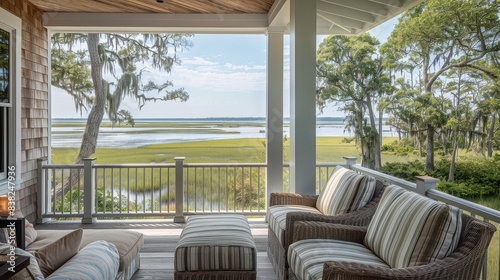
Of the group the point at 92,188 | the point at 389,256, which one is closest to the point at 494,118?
the point at 389,256

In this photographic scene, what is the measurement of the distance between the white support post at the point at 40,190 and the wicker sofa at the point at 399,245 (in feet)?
13.5

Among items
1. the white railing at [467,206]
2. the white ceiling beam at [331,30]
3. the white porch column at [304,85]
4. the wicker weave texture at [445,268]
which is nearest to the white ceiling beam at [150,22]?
the white ceiling beam at [331,30]

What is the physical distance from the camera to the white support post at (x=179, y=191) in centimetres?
568

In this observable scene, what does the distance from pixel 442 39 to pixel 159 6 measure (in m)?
3.55

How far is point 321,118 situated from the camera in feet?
25.0

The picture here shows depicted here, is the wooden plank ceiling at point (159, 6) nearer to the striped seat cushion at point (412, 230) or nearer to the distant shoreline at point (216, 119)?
the distant shoreline at point (216, 119)

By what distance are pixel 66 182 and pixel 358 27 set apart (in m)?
5.81

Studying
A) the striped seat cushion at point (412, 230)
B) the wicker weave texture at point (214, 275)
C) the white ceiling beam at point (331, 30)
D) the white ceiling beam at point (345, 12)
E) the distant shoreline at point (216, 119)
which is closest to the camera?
the striped seat cushion at point (412, 230)

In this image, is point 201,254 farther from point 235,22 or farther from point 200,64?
point 200,64

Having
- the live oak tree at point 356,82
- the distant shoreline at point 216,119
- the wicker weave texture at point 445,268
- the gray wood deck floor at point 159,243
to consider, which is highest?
the live oak tree at point 356,82

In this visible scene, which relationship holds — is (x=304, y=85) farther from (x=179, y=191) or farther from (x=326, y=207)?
(x=179, y=191)

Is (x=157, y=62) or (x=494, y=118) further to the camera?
(x=157, y=62)

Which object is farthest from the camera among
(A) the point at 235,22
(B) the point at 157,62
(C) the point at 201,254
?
(B) the point at 157,62

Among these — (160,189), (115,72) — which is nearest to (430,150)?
(160,189)
